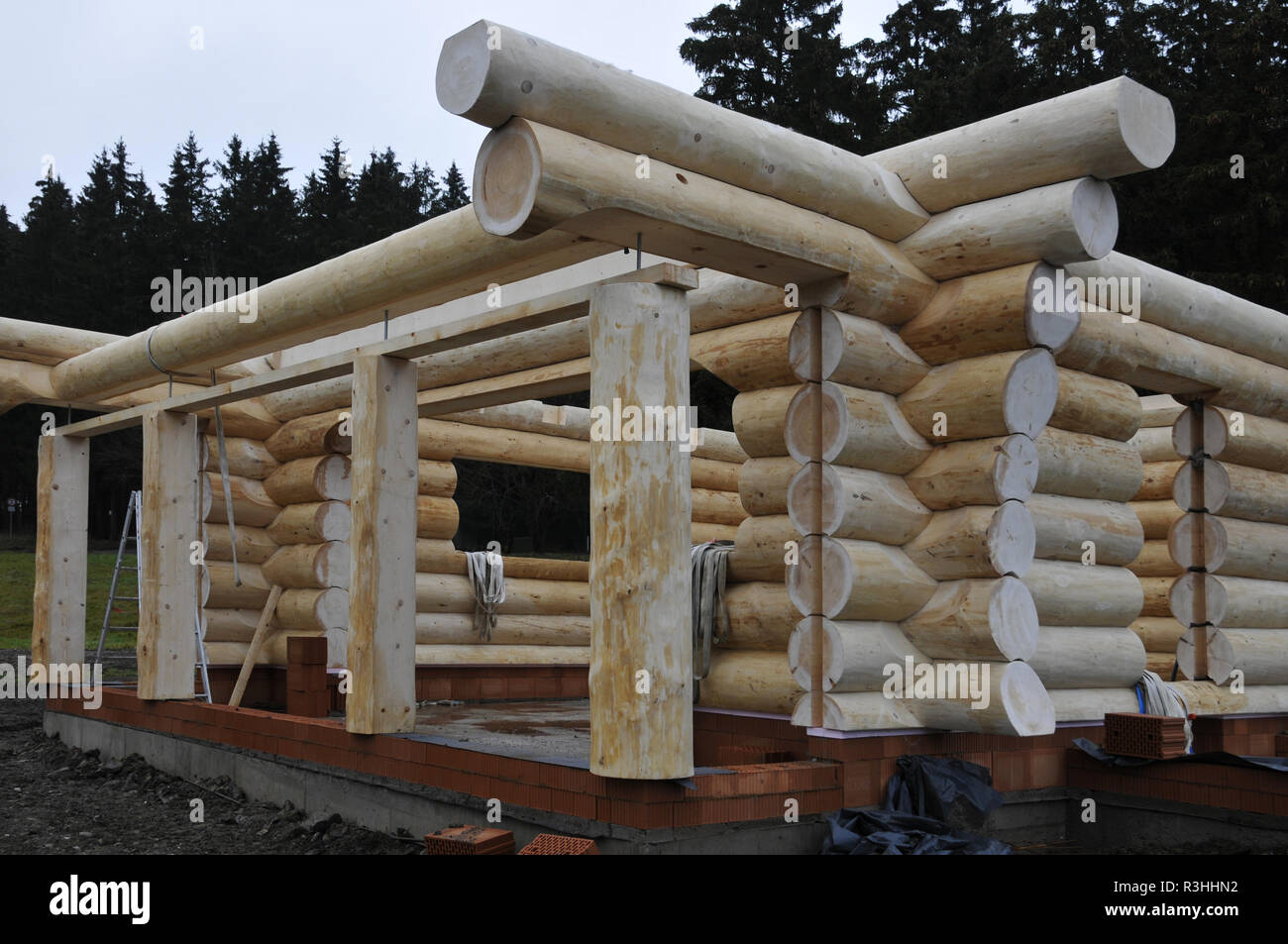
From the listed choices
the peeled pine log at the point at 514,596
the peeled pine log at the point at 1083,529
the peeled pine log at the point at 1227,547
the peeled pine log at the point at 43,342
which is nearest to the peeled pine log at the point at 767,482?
the peeled pine log at the point at 1083,529

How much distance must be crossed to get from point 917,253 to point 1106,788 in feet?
11.2

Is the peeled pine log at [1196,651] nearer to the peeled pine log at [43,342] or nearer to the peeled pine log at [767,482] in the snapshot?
the peeled pine log at [767,482]

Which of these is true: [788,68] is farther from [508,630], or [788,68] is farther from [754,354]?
[754,354]

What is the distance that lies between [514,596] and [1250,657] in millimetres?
7274

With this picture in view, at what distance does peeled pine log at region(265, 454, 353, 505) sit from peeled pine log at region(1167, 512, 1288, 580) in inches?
296

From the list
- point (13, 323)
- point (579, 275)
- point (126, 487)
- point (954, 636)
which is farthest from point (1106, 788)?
point (126, 487)

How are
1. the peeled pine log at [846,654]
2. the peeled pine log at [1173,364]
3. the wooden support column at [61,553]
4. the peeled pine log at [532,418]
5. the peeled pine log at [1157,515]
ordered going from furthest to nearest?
the peeled pine log at [532,418] → the peeled pine log at [1157,515] → the wooden support column at [61,553] → the peeled pine log at [1173,364] → the peeled pine log at [846,654]

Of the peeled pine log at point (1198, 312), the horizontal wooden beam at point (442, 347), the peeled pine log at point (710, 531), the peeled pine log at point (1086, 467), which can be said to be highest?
the peeled pine log at point (1198, 312)

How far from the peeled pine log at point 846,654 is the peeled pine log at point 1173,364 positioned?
2.28 meters

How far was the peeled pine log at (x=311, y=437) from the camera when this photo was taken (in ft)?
40.2

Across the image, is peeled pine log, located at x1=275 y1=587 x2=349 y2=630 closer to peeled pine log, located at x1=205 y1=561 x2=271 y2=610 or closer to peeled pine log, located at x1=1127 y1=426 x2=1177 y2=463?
peeled pine log, located at x1=205 y1=561 x2=271 y2=610

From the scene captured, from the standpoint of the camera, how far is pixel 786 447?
7.66 metres

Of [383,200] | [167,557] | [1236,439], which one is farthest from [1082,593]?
[383,200]

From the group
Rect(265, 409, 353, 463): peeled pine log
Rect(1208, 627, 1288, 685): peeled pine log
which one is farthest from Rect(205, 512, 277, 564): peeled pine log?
Rect(1208, 627, 1288, 685): peeled pine log
